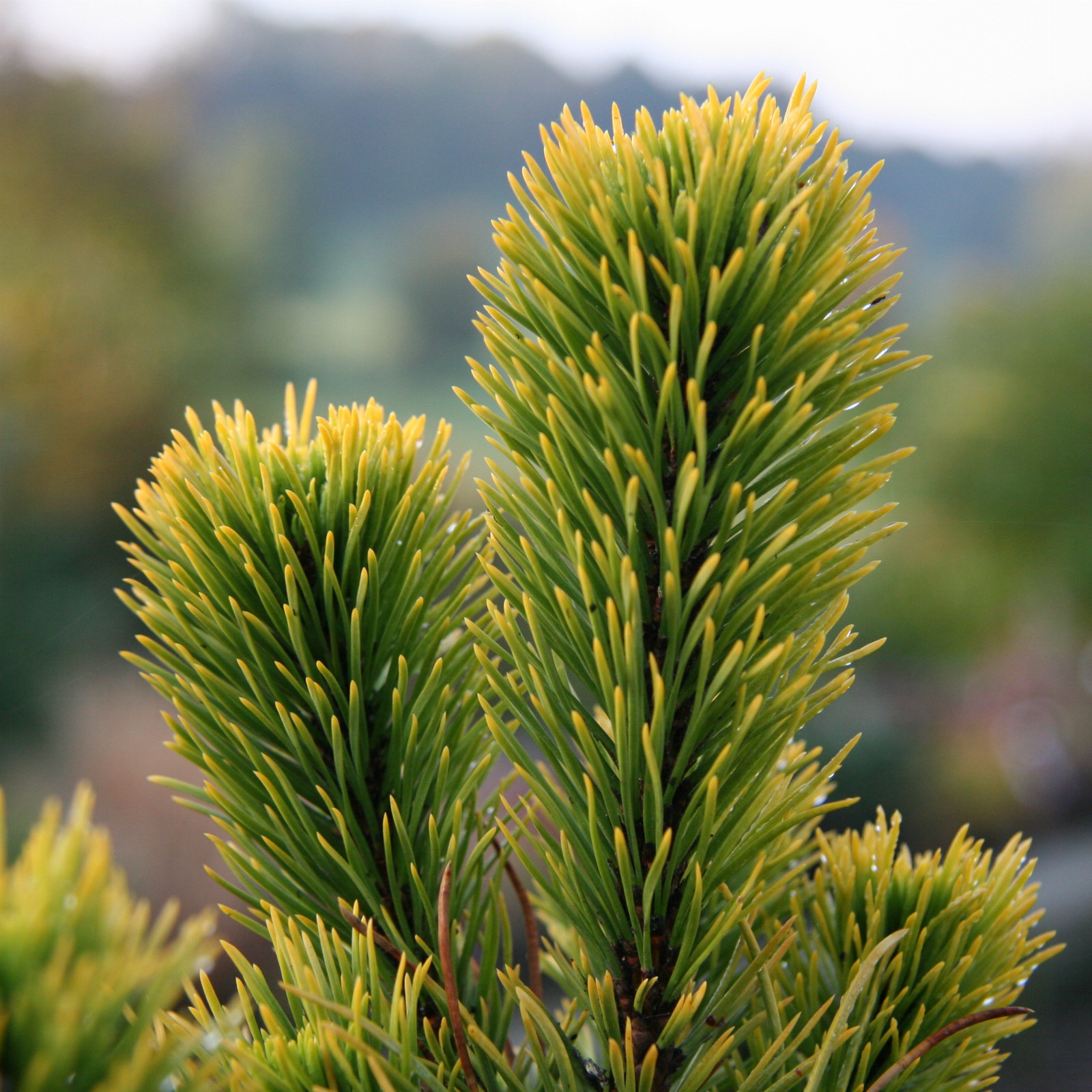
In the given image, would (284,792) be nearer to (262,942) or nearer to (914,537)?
(262,942)

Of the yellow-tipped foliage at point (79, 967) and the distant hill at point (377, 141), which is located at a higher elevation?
the distant hill at point (377, 141)

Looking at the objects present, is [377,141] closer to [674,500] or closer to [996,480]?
[996,480]

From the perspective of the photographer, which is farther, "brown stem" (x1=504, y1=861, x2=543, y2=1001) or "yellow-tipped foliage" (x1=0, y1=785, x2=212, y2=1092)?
"brown stem" (x1=504, y1=861, x2=543, y2=1001)

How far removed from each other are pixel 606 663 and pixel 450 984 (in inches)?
3.0

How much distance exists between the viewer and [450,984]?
184 millimetres

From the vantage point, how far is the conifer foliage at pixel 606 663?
183 mm

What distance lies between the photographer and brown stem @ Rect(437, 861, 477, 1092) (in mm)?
185

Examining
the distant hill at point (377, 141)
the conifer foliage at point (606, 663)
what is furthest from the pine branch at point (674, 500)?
the distant hill at point (377, 141)

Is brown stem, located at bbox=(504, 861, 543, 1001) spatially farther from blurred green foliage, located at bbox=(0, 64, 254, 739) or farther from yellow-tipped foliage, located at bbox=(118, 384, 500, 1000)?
blurred green foliage, located at bbox=(0, 64, 254, 739)

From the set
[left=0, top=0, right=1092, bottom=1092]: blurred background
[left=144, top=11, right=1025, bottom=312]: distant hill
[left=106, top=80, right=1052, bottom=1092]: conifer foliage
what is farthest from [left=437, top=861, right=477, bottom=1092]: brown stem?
[left=144, top=11, right=1025, bottom=312]: distant hill

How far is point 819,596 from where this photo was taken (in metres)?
0.20

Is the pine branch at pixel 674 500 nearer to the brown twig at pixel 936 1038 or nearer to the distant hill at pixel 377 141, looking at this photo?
the brown twig at pixel 936 1038

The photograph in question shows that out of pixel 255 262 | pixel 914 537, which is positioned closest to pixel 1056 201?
pixel 914 537

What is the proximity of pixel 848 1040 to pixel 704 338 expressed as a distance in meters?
0.18
